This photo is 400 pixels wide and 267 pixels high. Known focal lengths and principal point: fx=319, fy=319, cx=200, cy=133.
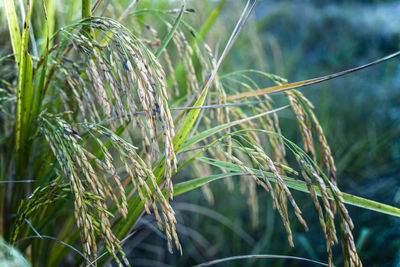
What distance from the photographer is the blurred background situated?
145 centimetres

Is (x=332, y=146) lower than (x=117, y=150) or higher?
lower

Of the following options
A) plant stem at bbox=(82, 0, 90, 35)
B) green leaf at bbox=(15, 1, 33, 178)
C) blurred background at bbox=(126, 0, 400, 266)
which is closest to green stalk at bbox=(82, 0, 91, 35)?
plant stem at bbox=(82, 0, 90, 35)

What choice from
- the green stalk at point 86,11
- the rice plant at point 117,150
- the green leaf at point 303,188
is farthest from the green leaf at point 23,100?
the green leaf at point 303,188

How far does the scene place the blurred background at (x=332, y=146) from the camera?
1.45m

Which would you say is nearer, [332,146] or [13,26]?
[13,26]

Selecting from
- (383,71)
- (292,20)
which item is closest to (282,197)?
(383,71)

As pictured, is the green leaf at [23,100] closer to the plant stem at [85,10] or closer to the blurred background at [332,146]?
the plant stem at [85,10]

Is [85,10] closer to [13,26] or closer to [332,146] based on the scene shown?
[13,26]

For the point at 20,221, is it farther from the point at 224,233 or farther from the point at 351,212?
the point at 351,212

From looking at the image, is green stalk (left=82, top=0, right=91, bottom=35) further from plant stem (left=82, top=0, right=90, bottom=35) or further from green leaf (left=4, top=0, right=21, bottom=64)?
green leaf (left=4, top=0, right=21, bottom=64)

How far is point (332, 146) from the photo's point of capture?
1838mm

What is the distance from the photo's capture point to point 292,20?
314cm

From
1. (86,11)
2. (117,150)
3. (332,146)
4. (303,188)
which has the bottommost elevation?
(332,146)

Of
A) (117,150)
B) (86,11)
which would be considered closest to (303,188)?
(117,150)
